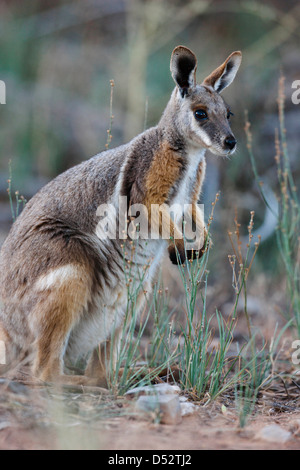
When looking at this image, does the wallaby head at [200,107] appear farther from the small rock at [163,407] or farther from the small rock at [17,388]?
the small rock at [17,388]

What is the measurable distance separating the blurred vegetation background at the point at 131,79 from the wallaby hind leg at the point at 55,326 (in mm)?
3132

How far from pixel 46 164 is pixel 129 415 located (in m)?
6.45

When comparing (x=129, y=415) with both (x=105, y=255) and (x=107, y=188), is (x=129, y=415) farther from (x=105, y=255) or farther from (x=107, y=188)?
(x=107, y=188)

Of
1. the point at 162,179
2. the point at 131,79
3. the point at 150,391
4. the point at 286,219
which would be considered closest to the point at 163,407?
the point at 150,391

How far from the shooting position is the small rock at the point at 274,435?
8.87 ft

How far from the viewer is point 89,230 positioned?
3.79 metres

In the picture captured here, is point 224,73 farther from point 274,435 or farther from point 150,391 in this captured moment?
point 274,435

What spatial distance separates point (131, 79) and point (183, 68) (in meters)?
4.89

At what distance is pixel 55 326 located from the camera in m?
3.43

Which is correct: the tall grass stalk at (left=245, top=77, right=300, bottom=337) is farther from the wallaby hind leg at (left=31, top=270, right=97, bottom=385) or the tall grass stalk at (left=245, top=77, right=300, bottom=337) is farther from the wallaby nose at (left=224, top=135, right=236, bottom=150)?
the wallaby hind leg at (left=31, top=270, right=97, bottom=385)

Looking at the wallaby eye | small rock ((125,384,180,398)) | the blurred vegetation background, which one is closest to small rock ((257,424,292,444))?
small rock ((125,384,180,398))

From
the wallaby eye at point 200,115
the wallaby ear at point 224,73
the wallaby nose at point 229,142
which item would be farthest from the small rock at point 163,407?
the wallaby ear at point 224,73

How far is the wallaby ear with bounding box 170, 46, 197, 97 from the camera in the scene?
148 inches
